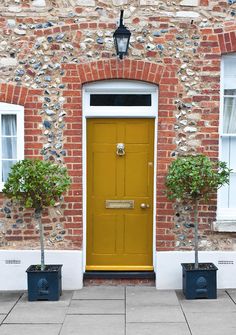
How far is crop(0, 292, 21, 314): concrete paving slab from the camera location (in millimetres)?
6246

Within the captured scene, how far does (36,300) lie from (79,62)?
3474 mm

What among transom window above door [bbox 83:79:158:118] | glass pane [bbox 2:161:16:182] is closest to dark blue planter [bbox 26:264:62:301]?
glass pane [bbox 2:161:16:182]

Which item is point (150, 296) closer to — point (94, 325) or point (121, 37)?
point (94, 325)

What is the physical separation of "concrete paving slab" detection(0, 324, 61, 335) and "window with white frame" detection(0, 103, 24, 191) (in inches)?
87.5

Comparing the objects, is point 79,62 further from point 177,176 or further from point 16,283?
point 16,283

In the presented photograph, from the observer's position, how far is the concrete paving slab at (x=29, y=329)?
544 centimetres

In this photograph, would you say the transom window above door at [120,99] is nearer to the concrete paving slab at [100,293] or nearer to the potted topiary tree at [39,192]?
the potted topiary tree at [39,192]

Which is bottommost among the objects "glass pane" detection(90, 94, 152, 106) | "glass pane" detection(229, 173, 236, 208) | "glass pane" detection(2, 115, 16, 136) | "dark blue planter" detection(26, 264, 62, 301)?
"dark blue planter" detection(26, 264, 62, 301)

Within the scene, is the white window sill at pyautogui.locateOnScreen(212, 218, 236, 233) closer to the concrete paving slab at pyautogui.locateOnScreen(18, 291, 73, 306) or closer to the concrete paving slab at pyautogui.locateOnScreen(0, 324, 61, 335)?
the concrete paving slab at pyautogui.locateOnScreen(18, 291, 73, 306)

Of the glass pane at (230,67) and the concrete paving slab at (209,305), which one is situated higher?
the glass pane at (230,67)

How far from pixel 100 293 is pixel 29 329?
1.57 metres

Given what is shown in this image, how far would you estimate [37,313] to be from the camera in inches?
239

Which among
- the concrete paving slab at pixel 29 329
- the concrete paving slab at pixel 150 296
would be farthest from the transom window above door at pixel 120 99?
the concrete paving slab at pixel 29 329

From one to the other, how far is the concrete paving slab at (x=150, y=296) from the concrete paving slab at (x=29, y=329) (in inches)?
52.4
